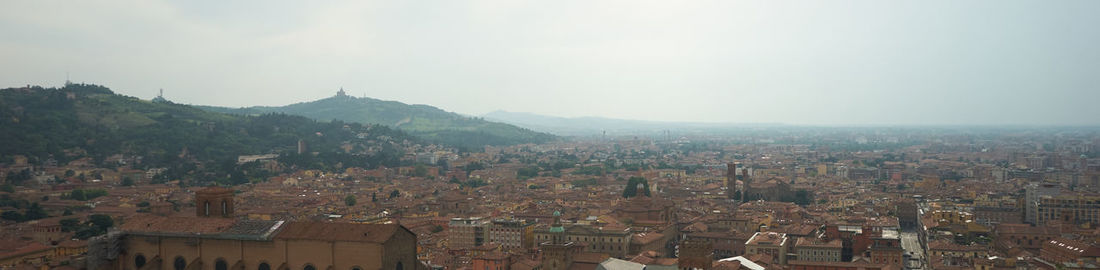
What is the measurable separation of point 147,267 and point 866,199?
52.4 m

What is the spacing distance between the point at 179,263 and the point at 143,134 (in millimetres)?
73180

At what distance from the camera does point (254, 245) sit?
82.6 feet

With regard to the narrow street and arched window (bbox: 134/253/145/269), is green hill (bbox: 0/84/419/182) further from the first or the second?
the narrow street

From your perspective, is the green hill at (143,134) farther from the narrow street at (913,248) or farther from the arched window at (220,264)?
the narrow street at (913,248)

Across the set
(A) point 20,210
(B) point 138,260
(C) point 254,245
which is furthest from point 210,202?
(A) point 20,210

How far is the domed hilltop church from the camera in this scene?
24656mm

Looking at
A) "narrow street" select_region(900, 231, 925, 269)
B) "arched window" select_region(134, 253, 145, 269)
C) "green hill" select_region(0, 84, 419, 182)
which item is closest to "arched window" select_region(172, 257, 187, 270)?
"arched window" select_region(134, 253, 145, 269)

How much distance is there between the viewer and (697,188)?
3054 inches

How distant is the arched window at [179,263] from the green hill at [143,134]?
55.4 metres

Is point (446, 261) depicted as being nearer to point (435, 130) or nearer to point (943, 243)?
point (943, 243)

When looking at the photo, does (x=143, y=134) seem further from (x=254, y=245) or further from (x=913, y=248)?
(x=913, y=248)

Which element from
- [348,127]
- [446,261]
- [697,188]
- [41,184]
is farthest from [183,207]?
[348,127]

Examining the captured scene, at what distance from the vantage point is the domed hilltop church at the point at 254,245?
24.7 metres

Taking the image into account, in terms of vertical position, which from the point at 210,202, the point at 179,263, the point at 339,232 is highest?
the point at 210,202
